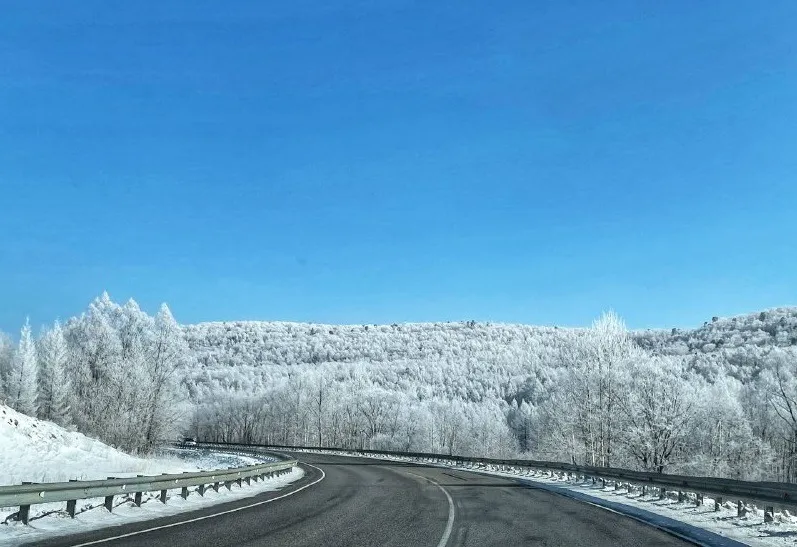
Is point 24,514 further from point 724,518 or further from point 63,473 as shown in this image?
point 63,473

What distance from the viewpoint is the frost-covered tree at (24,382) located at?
55.4m

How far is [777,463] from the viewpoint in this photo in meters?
86.7

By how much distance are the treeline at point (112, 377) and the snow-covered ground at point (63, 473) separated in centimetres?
1928

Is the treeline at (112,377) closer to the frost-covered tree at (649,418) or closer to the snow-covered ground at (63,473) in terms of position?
the snow-covered ground at (63,473)

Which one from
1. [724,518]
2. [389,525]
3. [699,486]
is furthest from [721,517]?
[389,525]

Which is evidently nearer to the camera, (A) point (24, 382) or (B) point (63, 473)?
(B) point (63, 473)

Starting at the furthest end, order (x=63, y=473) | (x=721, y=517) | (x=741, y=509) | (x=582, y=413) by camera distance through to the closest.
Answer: (x=582, y=413)
(x=63, y=473)
(x=721, y=517)
(x=741, y=509)

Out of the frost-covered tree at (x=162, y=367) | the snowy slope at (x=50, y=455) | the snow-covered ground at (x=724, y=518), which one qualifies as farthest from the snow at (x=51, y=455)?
the frost-covered tree at (x=162, y=367)

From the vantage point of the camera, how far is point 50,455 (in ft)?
98.3

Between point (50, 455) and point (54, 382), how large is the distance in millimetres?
33305

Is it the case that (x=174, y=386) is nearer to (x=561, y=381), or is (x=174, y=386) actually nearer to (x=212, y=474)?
(x=561, y=381)

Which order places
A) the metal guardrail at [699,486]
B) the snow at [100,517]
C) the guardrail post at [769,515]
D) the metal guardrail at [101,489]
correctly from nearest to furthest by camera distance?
the snow at [100,517] → the metal guardrail at [101,489] → the metal guardrail at [699,486] → the guardrail post at [769,515]

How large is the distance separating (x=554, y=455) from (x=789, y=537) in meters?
63.6

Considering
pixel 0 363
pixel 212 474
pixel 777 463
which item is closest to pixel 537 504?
pixel 212 474
